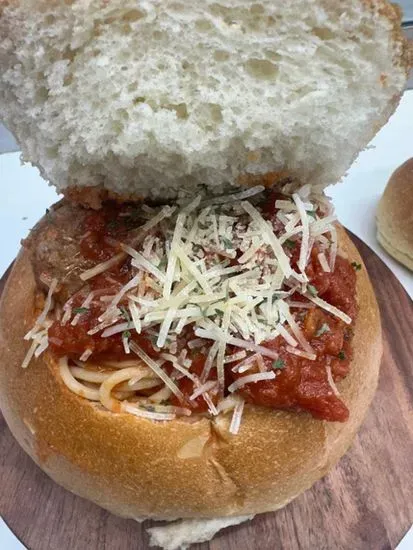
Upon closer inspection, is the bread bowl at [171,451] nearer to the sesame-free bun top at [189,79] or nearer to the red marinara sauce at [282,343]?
the red marinara sauce at [282,343]

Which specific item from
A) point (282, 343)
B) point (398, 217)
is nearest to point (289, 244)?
point (282, 343)

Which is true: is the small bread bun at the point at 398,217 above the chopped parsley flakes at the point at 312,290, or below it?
below

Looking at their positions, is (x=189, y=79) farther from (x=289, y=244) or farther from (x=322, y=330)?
(x=322, y=330)

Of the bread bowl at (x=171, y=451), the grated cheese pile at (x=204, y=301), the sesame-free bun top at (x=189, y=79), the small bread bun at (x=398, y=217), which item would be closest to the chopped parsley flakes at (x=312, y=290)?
the grated cheese pile at (x=204, y=301)

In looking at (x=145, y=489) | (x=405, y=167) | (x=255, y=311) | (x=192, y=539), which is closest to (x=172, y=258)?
(x=255, y=311)

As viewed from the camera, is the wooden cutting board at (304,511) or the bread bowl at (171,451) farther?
the wooden cutting board at (304,511)

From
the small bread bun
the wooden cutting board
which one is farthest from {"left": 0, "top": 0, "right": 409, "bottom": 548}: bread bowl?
the small bread bun

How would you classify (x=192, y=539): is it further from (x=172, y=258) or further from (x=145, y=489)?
(x=172, y=258)
